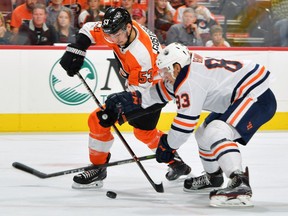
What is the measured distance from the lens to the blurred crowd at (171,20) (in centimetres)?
812

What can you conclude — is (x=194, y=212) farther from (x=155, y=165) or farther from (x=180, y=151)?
(x=180, y=151)

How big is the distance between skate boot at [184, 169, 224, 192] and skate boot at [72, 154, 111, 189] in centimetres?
56

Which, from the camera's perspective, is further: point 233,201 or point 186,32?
point 186,32

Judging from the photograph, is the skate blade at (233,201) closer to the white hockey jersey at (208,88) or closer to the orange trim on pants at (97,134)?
the white hockey jersey at (208,88)

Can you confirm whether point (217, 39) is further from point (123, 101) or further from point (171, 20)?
point (123, 101)

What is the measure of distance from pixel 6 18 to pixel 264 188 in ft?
12.3

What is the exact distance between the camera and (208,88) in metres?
4.58

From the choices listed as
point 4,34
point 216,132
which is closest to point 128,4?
point 4,34

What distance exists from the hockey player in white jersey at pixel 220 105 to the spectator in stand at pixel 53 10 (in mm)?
3531

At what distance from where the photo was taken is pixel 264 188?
5301 mm

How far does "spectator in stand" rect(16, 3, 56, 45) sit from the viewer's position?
8.07 meters

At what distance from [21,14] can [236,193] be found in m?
4.19

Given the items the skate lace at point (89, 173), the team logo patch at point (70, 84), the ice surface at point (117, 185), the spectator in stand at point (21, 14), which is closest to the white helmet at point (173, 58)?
the ice surface at point (117, 185)

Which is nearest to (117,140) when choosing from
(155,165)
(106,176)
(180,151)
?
(180,151)
